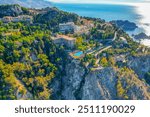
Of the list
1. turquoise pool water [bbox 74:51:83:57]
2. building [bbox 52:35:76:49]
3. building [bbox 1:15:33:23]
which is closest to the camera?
turquoise pool water [bbox 74:51:83:57]

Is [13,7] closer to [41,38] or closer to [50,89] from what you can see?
[41,38]

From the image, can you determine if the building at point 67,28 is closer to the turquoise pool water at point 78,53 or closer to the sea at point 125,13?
the turquoise pool water at point 78,53

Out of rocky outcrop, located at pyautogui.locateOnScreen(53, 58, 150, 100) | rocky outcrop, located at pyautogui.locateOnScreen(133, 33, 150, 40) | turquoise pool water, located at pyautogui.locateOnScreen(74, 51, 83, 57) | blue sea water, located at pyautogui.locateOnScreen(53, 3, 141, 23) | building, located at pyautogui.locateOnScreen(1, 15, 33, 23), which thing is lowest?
blue sea water, located at pyautogui.locateOnScreen(53, 3, 141, 23)

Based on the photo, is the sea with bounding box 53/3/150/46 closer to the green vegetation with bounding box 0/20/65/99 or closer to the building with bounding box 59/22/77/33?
the building with bounding box 59/22/77/33

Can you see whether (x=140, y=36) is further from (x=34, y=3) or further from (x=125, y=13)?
(x=34, y=3)

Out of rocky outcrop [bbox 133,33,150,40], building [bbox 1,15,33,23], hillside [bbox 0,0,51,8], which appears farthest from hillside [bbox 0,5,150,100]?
hillside [bbox 0,0,51,8]

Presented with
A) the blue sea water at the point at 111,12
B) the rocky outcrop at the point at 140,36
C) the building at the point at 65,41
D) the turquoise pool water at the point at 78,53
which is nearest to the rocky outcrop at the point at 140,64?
the turquoise pool water at the point at 78,53

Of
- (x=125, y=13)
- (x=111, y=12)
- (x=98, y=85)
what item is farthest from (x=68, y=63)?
(x=111, y=12)

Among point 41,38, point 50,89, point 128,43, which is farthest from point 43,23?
point 50,89
